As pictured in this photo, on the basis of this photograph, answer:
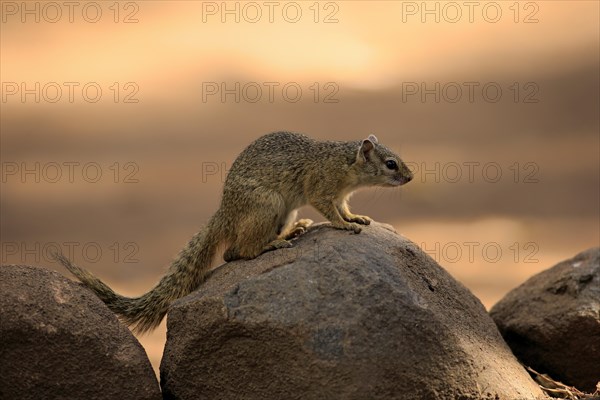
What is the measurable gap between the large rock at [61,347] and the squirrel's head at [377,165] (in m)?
2.28

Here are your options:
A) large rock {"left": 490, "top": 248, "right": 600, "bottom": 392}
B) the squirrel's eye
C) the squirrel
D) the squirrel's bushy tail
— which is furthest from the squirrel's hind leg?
large rock {"left": 490, "top": 248, "right": 600, "bottom": 392}

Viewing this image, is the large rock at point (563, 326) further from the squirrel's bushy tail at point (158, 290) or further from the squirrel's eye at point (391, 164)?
the squirrel's bushy tail at point (158, 290)

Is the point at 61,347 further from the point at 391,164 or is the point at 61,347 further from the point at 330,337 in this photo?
the point at 391,164

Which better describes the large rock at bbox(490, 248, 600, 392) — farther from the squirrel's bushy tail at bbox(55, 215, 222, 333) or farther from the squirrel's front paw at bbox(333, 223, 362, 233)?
the squirrel's bushy tail at bbox(55, 215, 222, 333)

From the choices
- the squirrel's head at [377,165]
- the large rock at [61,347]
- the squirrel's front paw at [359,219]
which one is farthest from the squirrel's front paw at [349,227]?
the large rock at [61,347]

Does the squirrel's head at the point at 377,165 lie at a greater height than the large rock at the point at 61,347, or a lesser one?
greater

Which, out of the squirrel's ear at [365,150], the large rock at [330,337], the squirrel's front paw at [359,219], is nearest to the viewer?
the large rock at [330,337]

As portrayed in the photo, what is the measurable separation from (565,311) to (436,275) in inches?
52.7

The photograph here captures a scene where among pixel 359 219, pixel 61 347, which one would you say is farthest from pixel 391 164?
pixel 61 347

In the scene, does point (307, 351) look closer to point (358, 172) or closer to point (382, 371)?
point (382, 371)

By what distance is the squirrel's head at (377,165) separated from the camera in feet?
24.2

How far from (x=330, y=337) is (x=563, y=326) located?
248 centimetres

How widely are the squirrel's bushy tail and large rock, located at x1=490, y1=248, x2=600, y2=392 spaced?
2608 mm

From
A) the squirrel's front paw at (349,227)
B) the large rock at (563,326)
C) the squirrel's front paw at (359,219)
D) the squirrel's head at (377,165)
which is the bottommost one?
the large rock at (563,326)
